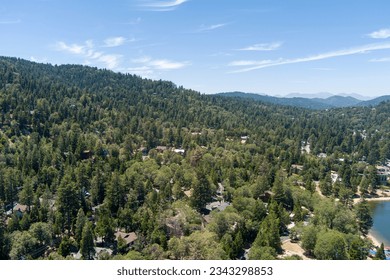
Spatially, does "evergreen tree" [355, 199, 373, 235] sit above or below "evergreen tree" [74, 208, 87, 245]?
below

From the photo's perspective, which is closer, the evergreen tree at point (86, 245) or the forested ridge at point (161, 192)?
the evergreen tree at point (86, 245)

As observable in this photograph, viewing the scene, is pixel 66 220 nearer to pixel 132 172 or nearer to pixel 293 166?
pixel 132 172

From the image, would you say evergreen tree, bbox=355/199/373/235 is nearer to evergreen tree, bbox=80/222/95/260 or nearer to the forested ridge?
the forested ridge

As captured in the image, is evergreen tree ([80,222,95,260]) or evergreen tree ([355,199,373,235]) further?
evergreen tree ([355,199,373,235])

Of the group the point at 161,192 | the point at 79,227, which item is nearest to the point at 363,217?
the point at 161,192

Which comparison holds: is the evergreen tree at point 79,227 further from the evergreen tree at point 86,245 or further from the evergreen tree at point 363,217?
the evergreen tree at point 363,217

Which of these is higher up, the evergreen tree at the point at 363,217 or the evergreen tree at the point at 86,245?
the evergreen tree at the point at 86,245

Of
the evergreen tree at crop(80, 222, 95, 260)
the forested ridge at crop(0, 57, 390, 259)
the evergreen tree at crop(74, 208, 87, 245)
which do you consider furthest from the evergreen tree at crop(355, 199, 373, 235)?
the evergreen tree at crop(74, 208, 87, 245)

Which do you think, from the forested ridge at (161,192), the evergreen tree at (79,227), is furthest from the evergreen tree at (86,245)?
the evergreen tree at (79,227)
